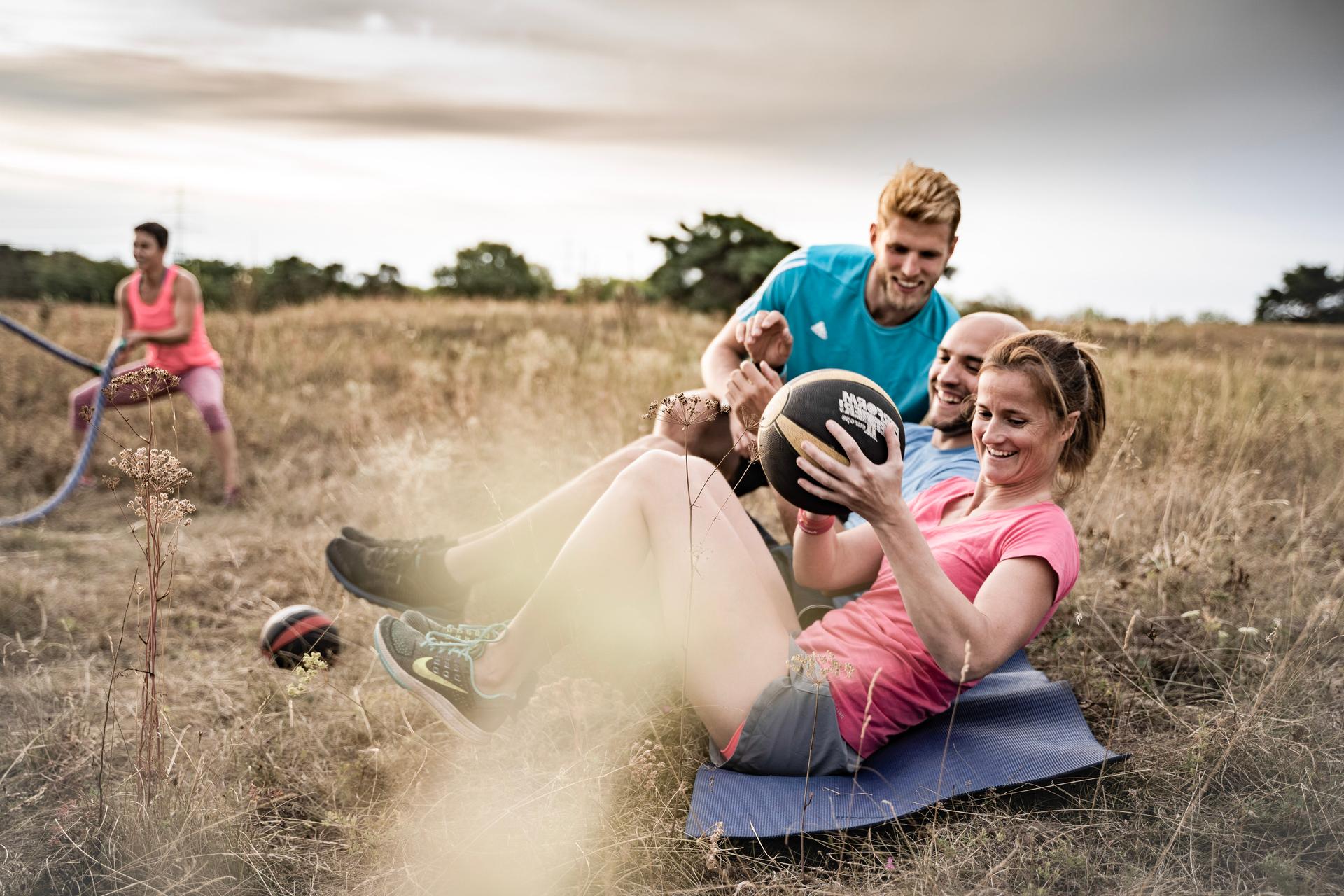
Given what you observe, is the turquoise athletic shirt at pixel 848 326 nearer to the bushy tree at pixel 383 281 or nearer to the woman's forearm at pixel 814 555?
the woman's forearm at pixel 814 555

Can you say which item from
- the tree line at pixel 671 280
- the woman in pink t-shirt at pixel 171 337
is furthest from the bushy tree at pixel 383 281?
the woman in pink t-shirt at pixel 171 337

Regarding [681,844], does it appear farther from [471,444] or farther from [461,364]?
[461,364]

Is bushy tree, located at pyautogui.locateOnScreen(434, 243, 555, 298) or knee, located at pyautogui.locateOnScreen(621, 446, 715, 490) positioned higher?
bushy tree, located at pyautogui.locateOnScreen(434, 243, 555, 298)

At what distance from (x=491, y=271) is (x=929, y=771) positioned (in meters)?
30.5

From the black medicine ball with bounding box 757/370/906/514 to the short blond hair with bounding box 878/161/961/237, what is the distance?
144 centimetres

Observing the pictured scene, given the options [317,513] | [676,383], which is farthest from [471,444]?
[676,383]

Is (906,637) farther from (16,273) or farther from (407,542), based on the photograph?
(16,273)

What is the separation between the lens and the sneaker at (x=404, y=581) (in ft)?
11.3

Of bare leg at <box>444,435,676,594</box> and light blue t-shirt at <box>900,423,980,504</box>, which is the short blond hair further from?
bare leg at <box>444,435,676,594</box>

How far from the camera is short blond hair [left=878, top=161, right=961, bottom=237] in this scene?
349 centimetres

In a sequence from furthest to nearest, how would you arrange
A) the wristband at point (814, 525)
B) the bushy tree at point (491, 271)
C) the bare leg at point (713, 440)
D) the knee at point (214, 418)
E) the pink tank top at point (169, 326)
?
the bushy tree at point (491, 271) → the pink tank top at point (169, 326) → the knee at point (214, 418) → the bare leg at point (713, 440) → the wristband at point (814, 525)

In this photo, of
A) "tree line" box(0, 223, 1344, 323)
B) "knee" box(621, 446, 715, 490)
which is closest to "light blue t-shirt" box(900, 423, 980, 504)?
"knee" box(621, 446, 715, 490)

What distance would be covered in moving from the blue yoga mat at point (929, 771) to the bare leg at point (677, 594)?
0.21 metres

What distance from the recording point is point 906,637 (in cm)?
239
